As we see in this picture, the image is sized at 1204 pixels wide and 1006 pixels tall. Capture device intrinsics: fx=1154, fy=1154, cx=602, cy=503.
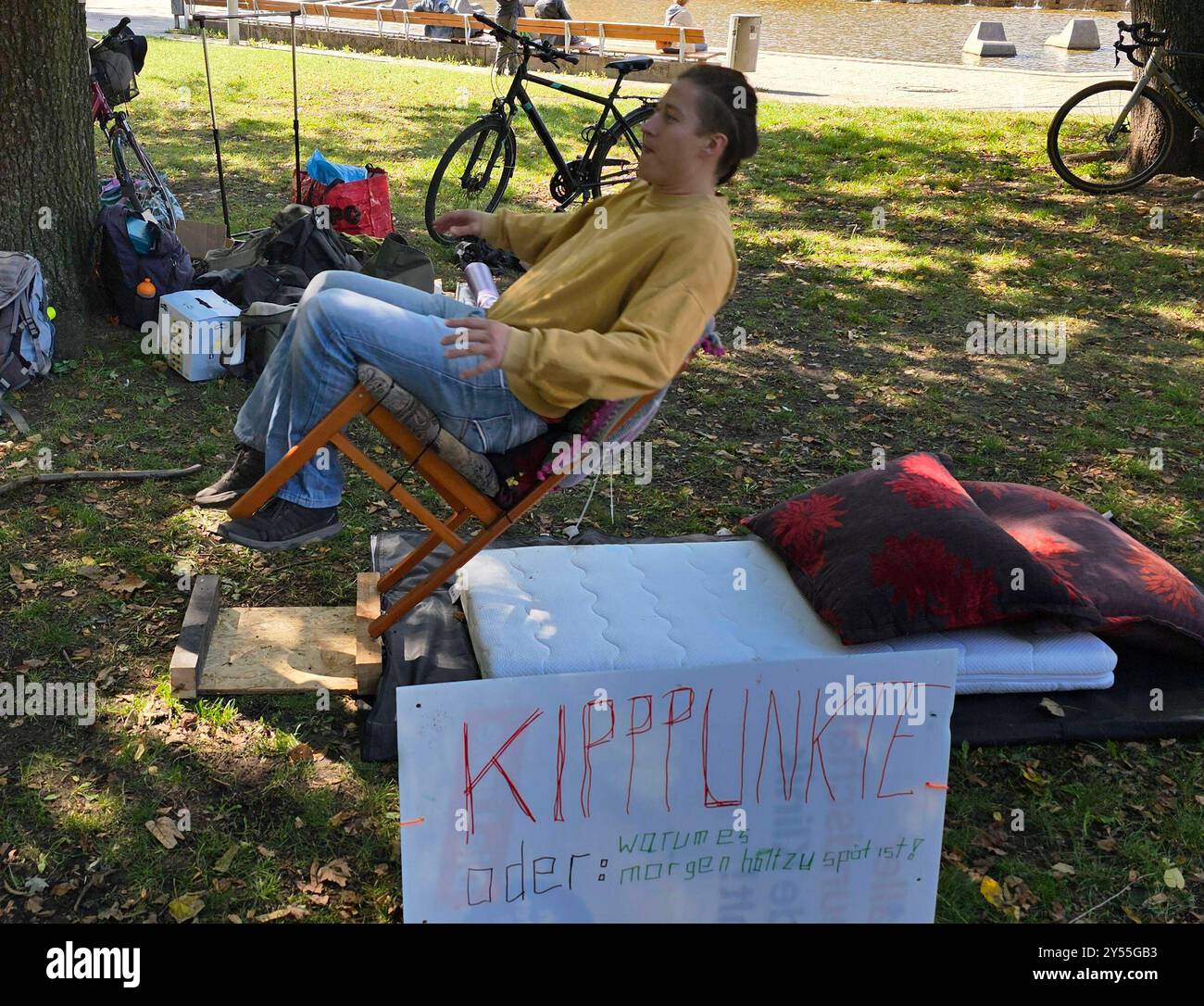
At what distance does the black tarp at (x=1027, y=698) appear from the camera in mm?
3309

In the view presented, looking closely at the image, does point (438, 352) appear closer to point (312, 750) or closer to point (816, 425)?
point (312, 750)

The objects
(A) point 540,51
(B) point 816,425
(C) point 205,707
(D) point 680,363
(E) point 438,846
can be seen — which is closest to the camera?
(E) point 438,846

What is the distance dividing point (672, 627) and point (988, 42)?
15.7m

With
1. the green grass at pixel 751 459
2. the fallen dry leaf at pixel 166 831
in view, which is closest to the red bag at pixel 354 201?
the green grass at pixel 751 459

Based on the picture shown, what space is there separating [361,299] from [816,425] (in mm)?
2877

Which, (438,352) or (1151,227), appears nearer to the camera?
(438,352)

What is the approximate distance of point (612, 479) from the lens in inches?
186

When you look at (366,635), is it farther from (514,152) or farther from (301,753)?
(514,152)

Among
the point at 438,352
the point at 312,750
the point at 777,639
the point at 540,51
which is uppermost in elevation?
the point at 540,51

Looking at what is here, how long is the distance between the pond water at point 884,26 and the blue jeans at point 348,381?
46.8 feet

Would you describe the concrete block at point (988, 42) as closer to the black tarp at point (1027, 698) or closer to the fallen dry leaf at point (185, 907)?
the black tarp at point (1027, 698)

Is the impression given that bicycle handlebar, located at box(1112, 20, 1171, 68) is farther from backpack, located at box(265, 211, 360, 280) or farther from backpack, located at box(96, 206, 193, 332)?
backpack, located at box(96, 206, 193, 332)

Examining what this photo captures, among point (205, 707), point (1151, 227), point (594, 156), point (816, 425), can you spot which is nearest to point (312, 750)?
point (205, 707)

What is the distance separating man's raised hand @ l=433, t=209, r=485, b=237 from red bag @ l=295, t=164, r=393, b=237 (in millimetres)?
3383
